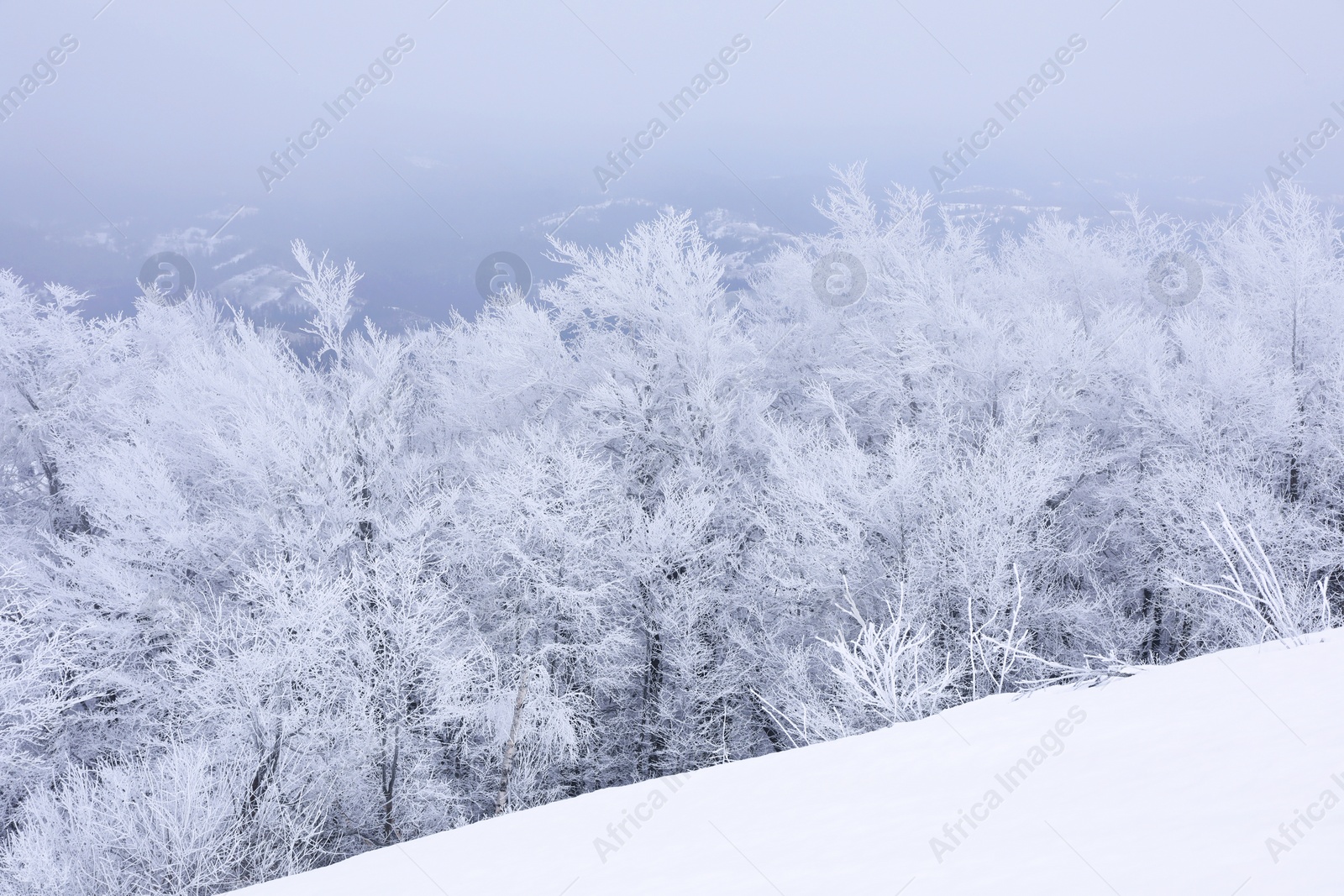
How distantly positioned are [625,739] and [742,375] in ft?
28.9

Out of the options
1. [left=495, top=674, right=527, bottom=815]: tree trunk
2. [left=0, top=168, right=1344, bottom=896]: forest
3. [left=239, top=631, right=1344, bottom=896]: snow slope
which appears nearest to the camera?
A: [left=239, top=631, right=1344, bottom=896]: snow slope

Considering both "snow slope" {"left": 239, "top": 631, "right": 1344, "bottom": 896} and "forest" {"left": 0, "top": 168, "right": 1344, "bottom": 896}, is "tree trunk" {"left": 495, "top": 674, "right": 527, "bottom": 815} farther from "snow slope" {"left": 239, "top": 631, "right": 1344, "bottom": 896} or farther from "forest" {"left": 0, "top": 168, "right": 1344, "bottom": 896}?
"snow slope" {"left": 239, "top": 631, "right": 1344, "bottom": 896}

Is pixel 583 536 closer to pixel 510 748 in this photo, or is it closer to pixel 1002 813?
pixel 510 748

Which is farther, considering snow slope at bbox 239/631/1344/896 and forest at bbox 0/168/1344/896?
forest at bbox 0/168/1344/896

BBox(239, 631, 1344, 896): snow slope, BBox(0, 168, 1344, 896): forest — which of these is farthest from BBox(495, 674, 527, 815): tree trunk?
BBox(239, 631, 1344, 896): snow slope

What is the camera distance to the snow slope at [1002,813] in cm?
217

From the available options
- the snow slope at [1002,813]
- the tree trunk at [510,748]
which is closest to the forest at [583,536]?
the tree trunk at [510,748]

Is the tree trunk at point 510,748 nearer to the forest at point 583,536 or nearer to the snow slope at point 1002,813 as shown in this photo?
the forest at point 583,536

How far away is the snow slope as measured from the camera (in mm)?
2170

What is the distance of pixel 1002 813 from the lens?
283cm

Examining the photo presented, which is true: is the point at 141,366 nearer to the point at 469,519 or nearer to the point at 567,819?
the point at 469,519

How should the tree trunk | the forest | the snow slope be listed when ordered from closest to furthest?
1. the snow slope
2. the tree trunk
3. the forest

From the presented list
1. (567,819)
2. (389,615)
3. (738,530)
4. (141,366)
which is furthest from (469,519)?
(141,366)

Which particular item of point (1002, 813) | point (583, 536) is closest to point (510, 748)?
point (583, 536)
